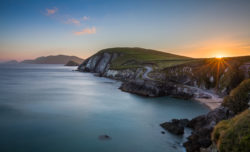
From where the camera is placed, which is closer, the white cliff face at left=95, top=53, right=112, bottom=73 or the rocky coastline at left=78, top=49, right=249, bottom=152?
the rocky coastline at left=78, top=49, right=249, bottom=152

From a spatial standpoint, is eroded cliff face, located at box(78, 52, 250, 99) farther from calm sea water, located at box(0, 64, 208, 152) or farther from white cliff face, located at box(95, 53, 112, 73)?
white cliff face, located at box(95, 53, 112, 73)

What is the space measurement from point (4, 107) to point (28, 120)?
9.07 m

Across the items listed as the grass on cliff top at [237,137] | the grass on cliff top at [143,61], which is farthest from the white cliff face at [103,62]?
the grass on cliff top at [237,137]

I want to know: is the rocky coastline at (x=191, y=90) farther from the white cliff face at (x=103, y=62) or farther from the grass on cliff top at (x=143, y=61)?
the white cliff face at (x=103, y=62)

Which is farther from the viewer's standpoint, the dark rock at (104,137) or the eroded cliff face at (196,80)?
the eroded cliff face at (196,80)

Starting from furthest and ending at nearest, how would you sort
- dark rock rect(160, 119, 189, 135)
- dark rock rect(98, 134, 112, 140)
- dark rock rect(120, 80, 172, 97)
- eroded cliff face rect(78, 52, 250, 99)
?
dark rock rect(120, 80, 172, 97) → eroded cliff face rect(78, 52, 250, 99) → dark rock rect(160, 119, 189, 135) → dark rock rect(98, 134, 112, 140)

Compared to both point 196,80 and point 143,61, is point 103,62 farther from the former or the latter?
point 196,80

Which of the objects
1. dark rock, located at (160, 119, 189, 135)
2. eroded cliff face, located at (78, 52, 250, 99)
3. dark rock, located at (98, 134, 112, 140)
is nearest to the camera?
dark rock, located at (98, 134, 112, 140)

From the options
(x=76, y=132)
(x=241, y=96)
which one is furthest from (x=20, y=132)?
(x=241, y=96)

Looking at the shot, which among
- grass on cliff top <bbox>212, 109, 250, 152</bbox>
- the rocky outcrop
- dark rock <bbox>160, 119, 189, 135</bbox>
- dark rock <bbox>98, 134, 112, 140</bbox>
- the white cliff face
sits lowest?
dark rock <bbox>98, 134, 112, 140</bbox>

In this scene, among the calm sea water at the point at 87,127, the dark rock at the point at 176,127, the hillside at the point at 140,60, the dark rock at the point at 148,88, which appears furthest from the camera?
the hillside at the point at 140,60

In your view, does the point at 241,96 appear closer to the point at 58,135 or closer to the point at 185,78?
the point at 58,135

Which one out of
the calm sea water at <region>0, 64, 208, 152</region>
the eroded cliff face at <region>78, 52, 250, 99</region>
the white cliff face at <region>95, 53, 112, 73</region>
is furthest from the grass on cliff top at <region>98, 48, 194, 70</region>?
the calm sea water at <region>0, 64, 208, 152</region>

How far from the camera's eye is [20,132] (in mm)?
14984
